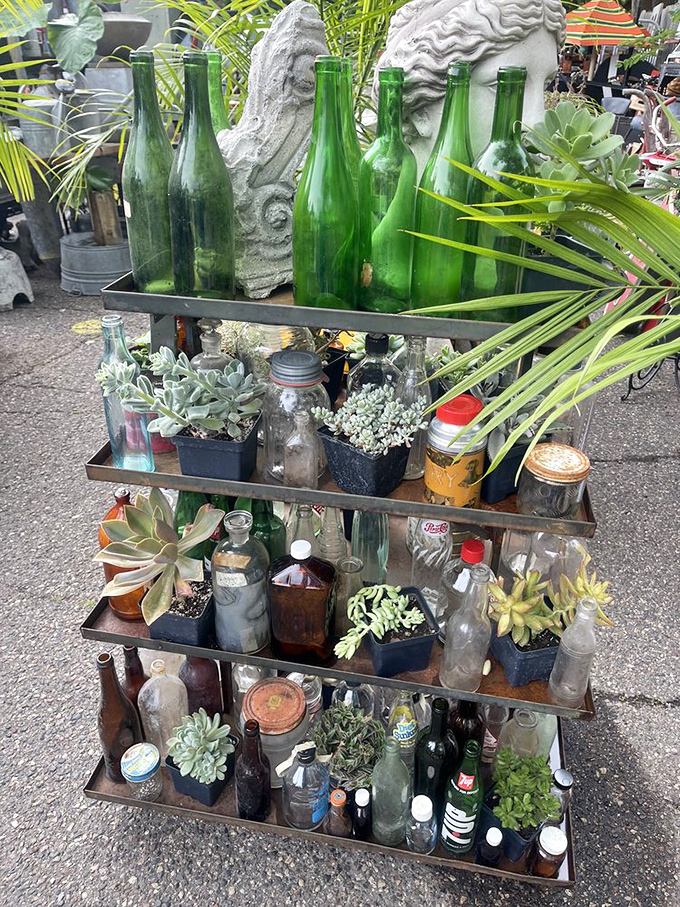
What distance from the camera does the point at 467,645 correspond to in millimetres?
1416

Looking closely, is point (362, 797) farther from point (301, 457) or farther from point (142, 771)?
point (301, 457)

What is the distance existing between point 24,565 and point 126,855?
130cm

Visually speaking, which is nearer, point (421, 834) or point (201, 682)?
point (421, 834)

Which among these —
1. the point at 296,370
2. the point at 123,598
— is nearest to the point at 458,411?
the point at 296,370

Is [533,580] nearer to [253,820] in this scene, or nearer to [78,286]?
[253,820]

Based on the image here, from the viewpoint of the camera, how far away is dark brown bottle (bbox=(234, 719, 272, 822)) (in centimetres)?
156

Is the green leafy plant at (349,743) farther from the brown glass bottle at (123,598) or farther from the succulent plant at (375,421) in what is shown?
the succulent plant at (375,421)

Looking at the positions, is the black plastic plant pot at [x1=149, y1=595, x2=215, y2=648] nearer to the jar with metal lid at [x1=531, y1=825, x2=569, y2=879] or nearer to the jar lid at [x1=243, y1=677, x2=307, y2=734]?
the jar lid at [x1=243, y1=677, x2=307, y2=734]

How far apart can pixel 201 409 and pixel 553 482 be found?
0.64m

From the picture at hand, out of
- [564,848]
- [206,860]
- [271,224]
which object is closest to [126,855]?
[206,860]

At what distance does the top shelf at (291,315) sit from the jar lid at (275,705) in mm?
986

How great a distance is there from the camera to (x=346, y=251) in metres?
1.17

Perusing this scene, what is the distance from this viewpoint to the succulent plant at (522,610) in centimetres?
137

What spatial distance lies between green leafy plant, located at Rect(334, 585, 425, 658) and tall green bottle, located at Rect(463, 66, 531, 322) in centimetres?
63
